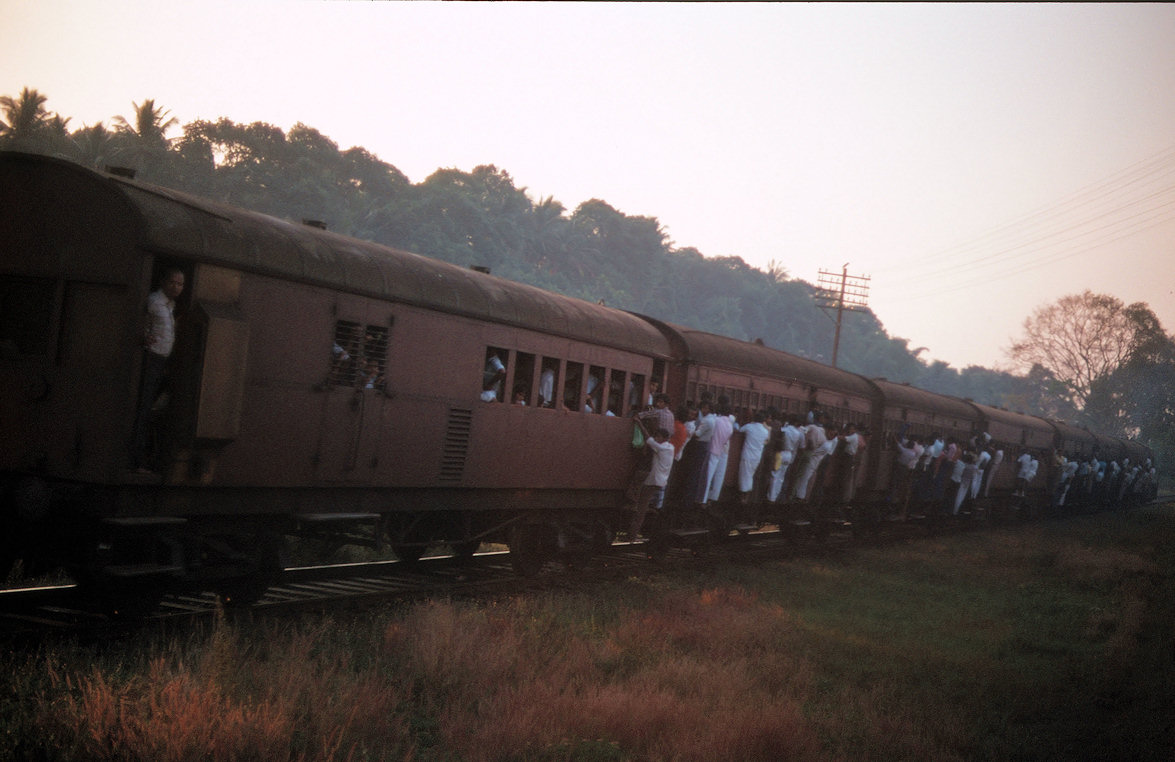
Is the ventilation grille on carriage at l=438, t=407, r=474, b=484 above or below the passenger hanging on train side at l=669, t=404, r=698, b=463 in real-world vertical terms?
below

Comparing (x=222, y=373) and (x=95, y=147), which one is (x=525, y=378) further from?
(x=95, y=147)

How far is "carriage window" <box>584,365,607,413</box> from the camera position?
13.7 m

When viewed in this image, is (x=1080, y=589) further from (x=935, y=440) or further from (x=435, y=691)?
(x=435, y=691)

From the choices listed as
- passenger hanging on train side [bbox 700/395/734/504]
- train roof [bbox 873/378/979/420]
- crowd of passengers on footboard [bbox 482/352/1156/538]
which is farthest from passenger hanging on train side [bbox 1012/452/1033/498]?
passenger hanging on train side [bbox 700/395/734/504]

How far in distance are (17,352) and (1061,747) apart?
900 cm

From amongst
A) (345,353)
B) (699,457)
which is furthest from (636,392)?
(345,353)

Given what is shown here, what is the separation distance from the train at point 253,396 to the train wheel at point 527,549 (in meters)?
0.03

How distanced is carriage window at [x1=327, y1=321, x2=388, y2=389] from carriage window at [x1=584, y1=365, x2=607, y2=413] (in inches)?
171

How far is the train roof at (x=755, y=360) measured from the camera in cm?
1652

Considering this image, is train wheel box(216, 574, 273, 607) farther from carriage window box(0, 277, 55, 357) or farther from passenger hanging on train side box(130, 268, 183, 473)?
carriage window box(0, 277, 55, 357)

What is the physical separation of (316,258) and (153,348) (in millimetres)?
1932

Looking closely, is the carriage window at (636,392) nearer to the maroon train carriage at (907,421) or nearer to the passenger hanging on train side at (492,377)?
the passenger hanging on train side at (492,377)

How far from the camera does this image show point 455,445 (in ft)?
35.9

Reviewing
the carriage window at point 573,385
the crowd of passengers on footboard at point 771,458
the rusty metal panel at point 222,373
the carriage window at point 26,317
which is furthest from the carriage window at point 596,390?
the carriage window at point 26,317
